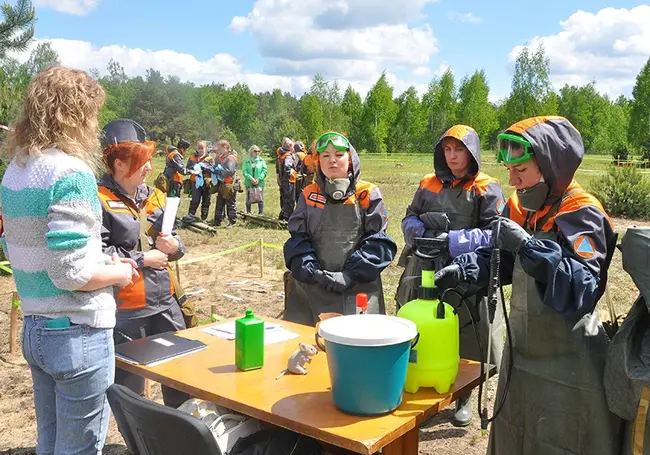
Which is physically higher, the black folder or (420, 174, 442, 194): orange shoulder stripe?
(420, 174, 442, 194): orange shoulder stripe

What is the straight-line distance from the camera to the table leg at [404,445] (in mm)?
2309

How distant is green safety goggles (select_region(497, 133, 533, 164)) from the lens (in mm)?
2305

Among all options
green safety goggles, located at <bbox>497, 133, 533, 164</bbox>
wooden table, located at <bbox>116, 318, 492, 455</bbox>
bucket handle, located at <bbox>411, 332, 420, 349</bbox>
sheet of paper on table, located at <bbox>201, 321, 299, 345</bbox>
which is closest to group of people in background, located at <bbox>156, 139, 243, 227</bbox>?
sheet of paper on table, located at <bbox>201, 321, 299, 345</bbox>

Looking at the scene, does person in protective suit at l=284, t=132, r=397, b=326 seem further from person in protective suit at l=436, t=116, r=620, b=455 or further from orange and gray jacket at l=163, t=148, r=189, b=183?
orange and gray jacket at l=163, t=148, r=189, b=183

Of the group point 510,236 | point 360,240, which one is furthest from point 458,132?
point 510,236

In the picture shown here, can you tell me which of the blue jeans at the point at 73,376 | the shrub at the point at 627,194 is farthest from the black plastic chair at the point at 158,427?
the shrub at the point at 627,194

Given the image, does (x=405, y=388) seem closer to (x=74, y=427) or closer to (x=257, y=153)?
(x=74, y=427)

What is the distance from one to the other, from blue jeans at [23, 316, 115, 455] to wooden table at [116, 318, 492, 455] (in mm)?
285

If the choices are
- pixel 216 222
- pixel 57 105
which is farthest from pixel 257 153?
pixel 57 105

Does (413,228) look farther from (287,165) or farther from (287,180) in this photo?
(287,165)

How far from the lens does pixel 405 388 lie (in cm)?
215

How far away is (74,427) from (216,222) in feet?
36.3

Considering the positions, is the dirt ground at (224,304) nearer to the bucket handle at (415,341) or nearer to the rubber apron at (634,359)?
the rubber apron at (634,359)

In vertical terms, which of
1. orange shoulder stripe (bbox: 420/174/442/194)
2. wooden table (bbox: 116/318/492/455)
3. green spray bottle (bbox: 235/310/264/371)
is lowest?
wooden table (bbox: 116/318/492/455)
